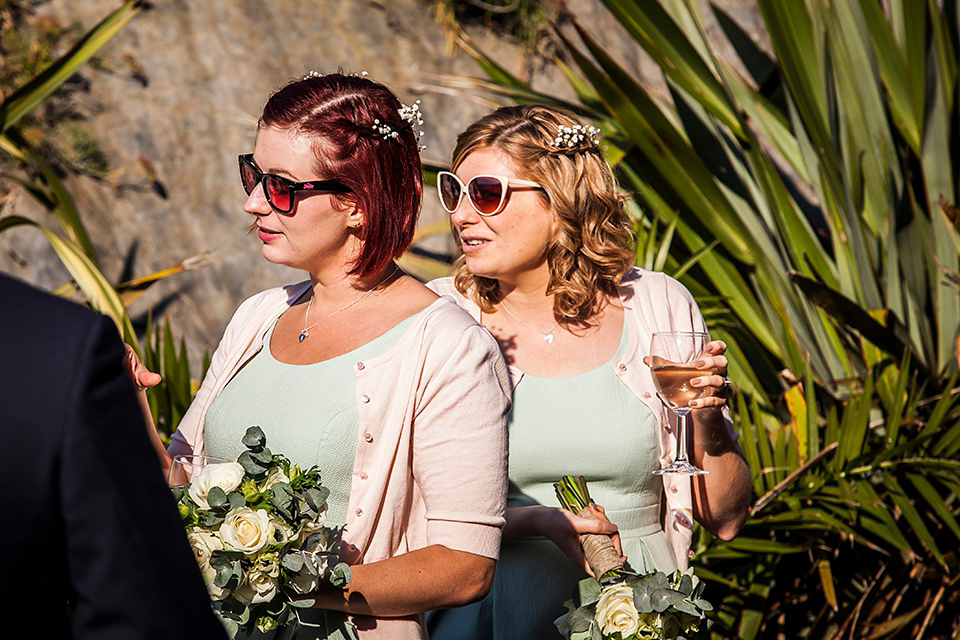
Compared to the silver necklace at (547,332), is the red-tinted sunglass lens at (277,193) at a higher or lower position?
higher

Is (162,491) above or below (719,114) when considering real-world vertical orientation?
below

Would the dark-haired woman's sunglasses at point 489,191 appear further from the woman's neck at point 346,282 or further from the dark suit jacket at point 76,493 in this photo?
the dark suit jacket at point 76,493

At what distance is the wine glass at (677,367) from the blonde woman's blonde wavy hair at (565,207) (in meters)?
0.53

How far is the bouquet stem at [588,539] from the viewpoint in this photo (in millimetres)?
1891

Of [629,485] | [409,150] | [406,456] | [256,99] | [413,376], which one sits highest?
[256,99]

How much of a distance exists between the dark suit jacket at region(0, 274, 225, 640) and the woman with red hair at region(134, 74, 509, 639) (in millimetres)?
827

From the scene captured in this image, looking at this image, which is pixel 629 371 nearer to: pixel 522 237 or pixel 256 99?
pixel 522 237

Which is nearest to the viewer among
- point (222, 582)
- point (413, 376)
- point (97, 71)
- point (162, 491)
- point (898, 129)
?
point (162, 491)

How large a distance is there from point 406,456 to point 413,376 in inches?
6.0

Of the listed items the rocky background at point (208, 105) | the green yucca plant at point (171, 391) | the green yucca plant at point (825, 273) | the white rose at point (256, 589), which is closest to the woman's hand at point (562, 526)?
the white rose at point (256, 589)

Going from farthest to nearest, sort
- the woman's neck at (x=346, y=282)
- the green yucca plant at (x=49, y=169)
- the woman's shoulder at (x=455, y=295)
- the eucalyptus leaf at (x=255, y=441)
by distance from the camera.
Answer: the green yucca plant at (x=49, y=169), the woman's shoulder at (x=455, y=295), the woman's neck at (x=346, y=282), the eucalyptus leaf at (x=255, y=441)

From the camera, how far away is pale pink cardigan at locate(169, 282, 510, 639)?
171cm

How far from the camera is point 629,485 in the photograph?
2.32m

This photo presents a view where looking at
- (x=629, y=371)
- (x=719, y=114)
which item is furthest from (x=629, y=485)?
(x=719, y=114)
